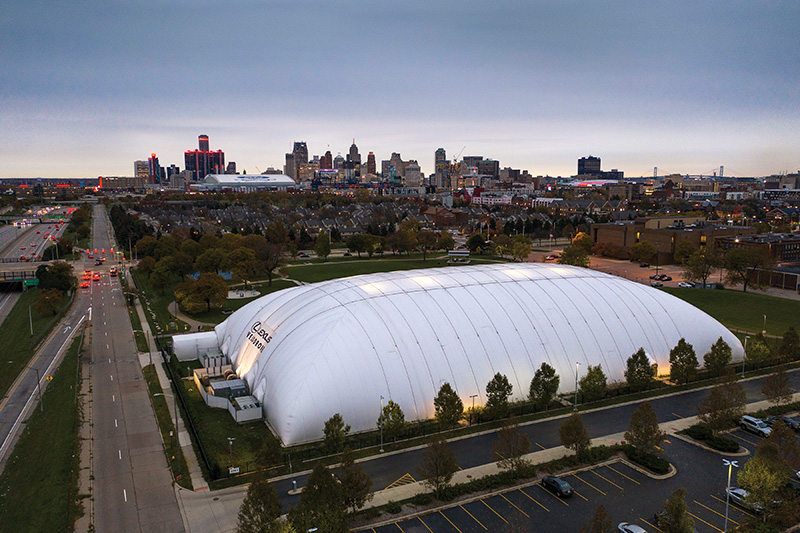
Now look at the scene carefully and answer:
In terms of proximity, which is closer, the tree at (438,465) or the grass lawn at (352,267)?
the tree at (438,465)

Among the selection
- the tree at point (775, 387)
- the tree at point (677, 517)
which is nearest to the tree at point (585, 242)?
the tree at point (775, 387)

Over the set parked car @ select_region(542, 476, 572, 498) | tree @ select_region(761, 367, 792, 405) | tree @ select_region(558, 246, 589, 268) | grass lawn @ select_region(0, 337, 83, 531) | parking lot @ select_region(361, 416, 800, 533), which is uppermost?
tree @ select_region(558, 246, 589, 268)

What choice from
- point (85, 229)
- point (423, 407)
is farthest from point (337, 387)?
point (85, 229)

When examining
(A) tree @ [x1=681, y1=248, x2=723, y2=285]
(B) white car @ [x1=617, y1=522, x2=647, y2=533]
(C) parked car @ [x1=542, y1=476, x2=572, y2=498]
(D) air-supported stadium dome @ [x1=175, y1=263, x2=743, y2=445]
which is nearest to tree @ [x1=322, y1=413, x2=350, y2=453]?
(D) air-supported stadium dome @ [x1=175, y1=263, x2=743, y2=445]

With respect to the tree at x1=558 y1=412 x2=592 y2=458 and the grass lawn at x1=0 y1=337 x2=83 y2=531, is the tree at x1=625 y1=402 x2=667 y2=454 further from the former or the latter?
the grass lawn at x1=0 y1=337 x2=83 y2=531

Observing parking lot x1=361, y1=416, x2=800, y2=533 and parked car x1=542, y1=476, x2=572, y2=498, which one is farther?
parked car x1=542, y1=476, x2=572, y2=498

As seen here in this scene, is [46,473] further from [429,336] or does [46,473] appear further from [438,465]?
[429,336]

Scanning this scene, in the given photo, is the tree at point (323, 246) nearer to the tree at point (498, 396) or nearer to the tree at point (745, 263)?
the tree at point (745, 263)
